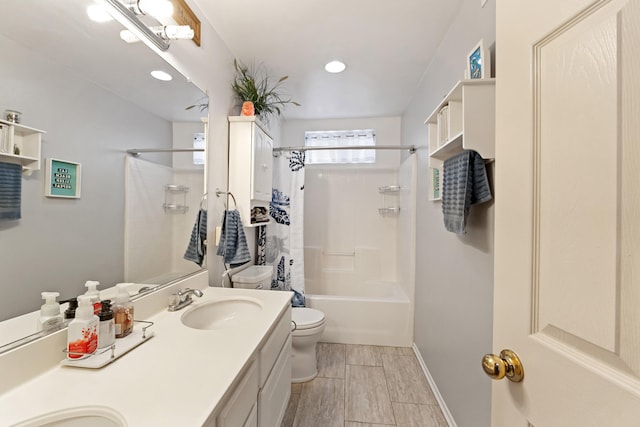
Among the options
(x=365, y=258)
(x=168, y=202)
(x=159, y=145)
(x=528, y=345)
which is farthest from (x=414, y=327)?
(x=159, y=145)

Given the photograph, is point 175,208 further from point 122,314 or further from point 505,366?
point 505,366

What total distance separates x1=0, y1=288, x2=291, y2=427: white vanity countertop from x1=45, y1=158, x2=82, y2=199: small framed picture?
0.52m

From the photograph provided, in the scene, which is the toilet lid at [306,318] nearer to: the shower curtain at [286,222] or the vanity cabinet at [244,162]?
the shower curtain at [286,222]

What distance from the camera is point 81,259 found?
89cm

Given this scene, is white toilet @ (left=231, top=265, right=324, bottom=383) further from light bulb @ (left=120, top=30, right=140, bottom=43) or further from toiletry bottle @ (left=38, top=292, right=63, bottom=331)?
light bulb @ (left=120, top=30, right=140, bottom=43)

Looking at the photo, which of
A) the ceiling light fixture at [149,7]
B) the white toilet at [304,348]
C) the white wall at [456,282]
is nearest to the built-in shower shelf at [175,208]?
the ceiling light fixture at [149,7]

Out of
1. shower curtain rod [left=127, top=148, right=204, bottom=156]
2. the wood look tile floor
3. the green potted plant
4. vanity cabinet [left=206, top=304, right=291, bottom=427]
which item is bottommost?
the wood look tile floor

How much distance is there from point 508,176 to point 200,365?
965 millimetres

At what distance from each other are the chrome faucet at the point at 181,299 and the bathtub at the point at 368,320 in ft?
4.71

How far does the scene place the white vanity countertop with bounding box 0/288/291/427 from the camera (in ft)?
1.94

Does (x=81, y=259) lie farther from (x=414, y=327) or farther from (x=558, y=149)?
(x=414, y=327)

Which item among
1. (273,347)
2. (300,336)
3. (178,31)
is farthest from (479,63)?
(300,336)

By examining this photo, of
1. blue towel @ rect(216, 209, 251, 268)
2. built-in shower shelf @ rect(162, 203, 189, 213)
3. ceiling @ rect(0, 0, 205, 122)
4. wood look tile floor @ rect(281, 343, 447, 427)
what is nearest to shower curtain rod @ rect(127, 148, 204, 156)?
ceiling @ rect(0, 0, 205, 122)

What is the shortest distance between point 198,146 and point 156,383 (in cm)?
119
